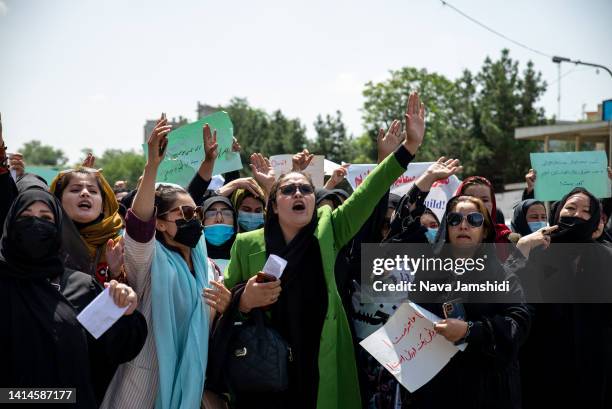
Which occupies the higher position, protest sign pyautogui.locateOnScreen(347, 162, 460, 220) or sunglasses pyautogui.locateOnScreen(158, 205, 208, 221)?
sunglasses pyautogui.locateOnScreen(158, 205, 208, 221)

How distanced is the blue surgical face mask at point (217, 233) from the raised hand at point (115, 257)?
4.55ft

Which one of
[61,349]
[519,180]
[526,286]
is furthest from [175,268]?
[519,180]

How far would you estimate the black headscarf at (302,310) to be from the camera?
11.0 ft

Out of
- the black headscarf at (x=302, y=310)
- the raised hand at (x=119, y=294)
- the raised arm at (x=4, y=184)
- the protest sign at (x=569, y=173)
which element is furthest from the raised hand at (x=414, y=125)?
the protest sign at (x=569, y=173)

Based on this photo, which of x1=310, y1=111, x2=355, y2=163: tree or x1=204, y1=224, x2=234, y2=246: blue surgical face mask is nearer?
x1=204, y1=224, x2=234, y2=246: blue surgical face mask

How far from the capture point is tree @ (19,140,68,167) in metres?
156

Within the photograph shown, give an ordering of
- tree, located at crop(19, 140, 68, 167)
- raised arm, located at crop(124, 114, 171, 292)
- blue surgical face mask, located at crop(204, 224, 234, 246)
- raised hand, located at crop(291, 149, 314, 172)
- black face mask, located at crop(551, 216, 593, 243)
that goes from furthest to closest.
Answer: tree, located at crop(19, 140, 68, 167) → raised hand, located at crop(291, 149, 314, 172) → blue surgical face mask, located at crop(204, 224, 234, 246) → black face mask, located at crop(551, 216, 593, 243) → raised arm, located at crop(124, 114, 171, 292)

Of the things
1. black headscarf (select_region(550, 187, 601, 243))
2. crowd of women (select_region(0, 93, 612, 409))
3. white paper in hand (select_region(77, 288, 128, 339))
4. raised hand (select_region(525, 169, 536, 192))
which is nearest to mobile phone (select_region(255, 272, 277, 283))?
crowd of women (select_region(0, 93, 612, 409))

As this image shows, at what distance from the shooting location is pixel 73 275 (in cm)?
285

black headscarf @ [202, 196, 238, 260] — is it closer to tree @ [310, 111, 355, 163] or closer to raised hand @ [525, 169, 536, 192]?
raised hand @ [525, 169, 536, 192]

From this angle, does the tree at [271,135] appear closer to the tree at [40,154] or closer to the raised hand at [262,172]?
the raised hand at [262,172]

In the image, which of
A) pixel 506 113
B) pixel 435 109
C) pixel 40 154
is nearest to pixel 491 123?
pixel 506 113

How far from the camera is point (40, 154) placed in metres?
161

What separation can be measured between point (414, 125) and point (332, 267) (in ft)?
3.15
